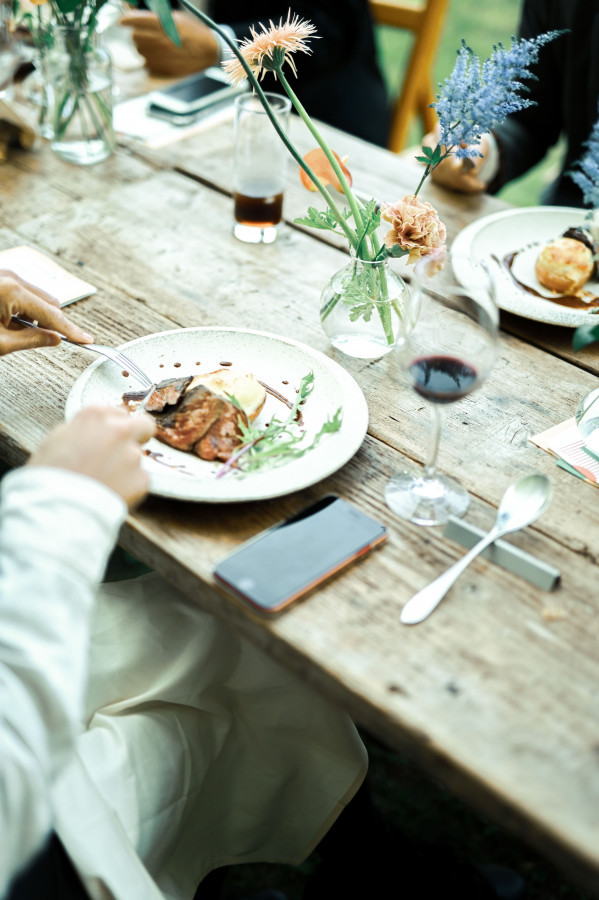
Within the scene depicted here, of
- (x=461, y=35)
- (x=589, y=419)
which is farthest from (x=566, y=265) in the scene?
(x=461, y=35)

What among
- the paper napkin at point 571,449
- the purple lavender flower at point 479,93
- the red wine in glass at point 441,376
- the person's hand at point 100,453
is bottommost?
the paper napkin at point 571,449

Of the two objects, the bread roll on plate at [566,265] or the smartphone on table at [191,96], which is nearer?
the bread roll on plate at [566,265]

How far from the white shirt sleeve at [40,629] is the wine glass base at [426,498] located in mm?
343

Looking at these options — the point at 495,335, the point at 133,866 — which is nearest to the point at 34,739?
the point at 133,866

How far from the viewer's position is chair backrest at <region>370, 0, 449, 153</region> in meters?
2.54

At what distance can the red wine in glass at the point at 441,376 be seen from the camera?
834 millimetres

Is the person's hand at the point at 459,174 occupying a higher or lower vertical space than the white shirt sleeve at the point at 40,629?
higher

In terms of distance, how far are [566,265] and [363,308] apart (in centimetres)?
40

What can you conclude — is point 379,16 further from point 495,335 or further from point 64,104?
point 495,335

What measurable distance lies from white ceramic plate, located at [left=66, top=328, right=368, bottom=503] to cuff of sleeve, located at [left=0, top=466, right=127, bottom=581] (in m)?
0.13

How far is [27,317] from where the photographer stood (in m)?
1.05

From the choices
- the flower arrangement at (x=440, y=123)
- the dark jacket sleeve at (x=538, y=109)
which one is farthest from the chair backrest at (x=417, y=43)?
the flower arrangement at (x=440, y=123)

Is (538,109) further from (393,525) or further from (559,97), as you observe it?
(393,525)

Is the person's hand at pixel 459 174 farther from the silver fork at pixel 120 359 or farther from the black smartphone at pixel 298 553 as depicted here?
the black smartphone at pixel 298 553
